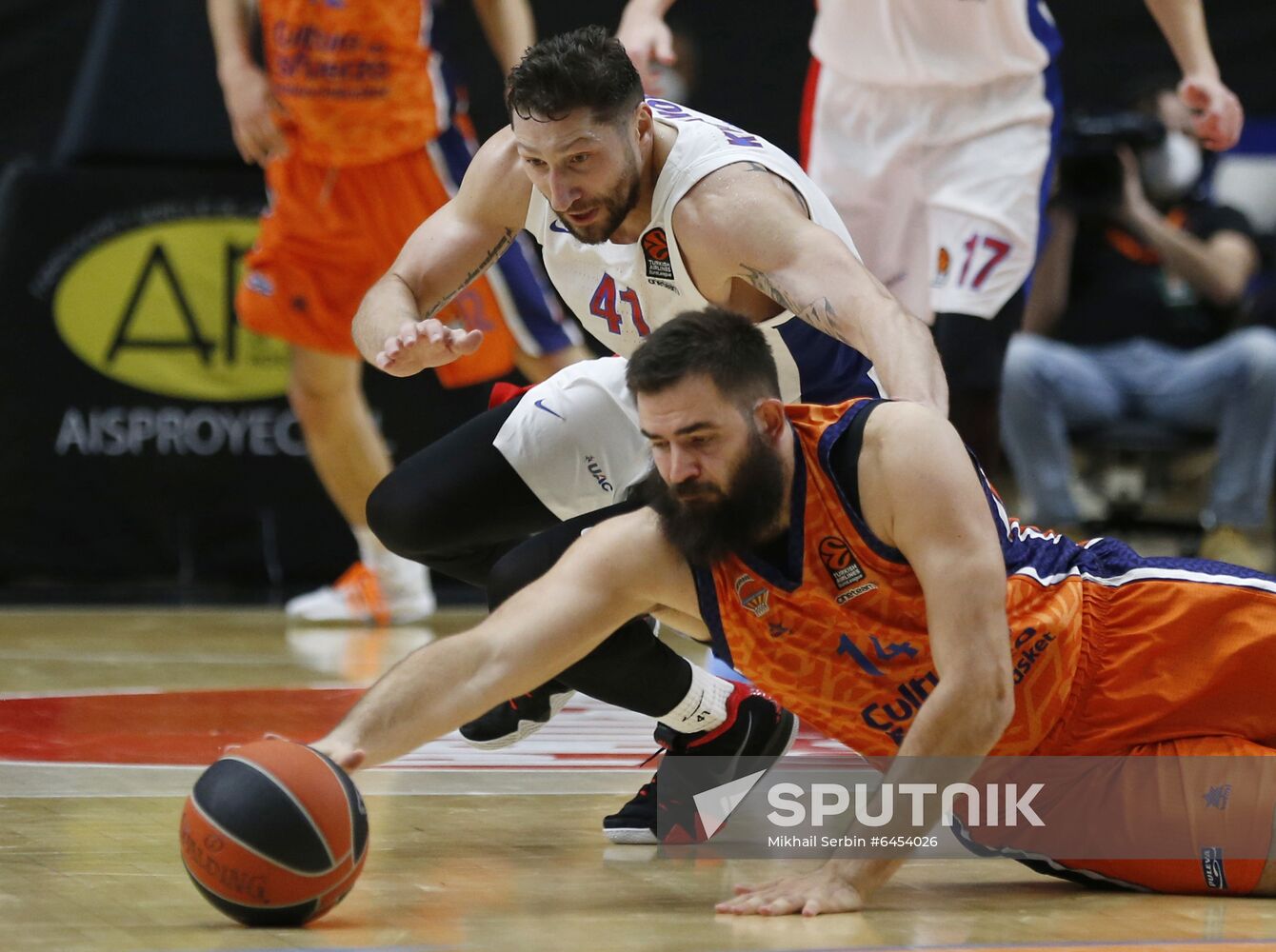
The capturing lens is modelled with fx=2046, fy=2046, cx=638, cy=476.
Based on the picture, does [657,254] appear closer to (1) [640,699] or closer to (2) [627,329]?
(2) [627,329]

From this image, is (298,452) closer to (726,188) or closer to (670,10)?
(670,10)

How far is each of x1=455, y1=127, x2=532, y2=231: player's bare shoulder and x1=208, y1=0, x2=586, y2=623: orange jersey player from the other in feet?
8.24

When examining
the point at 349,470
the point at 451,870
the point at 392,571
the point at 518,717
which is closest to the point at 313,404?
the point at 349,470

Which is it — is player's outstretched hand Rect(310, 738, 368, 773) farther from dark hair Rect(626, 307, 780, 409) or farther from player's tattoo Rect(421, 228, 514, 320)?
player's tattoo Rect(421, 228, 514, 320)

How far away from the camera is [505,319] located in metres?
7.05

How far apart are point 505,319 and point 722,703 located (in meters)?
3.27

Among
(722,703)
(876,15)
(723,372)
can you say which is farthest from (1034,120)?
(723,372)

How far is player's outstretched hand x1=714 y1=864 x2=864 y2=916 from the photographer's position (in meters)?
3.04

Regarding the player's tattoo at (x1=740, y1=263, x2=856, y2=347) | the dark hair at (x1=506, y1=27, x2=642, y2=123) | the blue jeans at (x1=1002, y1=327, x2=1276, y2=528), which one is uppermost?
the dark hair at (x1=506, y1=27, x2=642, y2=123)

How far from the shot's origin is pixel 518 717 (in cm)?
414

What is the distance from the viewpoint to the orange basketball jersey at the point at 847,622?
324 centimetres

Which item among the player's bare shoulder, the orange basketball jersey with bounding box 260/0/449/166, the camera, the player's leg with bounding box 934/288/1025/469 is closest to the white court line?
the player's bare shoulder

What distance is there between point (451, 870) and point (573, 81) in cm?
147

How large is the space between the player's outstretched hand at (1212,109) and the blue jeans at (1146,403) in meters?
2.44
